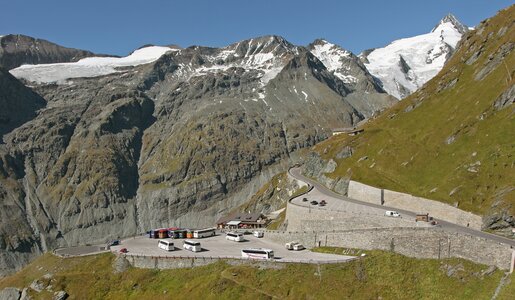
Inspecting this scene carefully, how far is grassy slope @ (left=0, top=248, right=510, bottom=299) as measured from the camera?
189 ft

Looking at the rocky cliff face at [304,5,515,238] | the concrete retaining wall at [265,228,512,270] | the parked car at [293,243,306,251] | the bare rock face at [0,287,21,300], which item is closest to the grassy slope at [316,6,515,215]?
the rocky cliff face at [304,5,515,238]

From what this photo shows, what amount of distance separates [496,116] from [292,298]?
6496 centimetres

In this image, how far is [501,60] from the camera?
12094cm

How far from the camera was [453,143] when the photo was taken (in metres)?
105

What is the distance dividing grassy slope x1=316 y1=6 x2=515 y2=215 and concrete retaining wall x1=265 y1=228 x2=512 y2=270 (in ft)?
52.1

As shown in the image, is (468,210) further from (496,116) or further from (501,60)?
(501,60)

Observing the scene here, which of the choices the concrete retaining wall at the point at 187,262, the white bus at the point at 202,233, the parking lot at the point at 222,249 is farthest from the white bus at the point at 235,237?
the concrete retaining wall at the point at 187,262

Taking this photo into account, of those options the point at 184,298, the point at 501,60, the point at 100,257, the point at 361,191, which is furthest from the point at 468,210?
the point at 100,257

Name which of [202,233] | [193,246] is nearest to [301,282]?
[193,246]

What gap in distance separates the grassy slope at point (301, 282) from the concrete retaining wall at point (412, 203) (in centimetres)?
2144

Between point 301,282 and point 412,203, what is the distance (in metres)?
41.0

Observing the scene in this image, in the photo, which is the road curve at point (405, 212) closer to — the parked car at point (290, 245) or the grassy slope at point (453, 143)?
the grassy slope at point (453, 143)

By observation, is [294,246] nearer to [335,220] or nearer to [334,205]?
[335,220]

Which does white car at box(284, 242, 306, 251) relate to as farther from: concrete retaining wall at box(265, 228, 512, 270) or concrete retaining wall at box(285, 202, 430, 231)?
concrete retaining wall at box(285, 202, 430, 231)
